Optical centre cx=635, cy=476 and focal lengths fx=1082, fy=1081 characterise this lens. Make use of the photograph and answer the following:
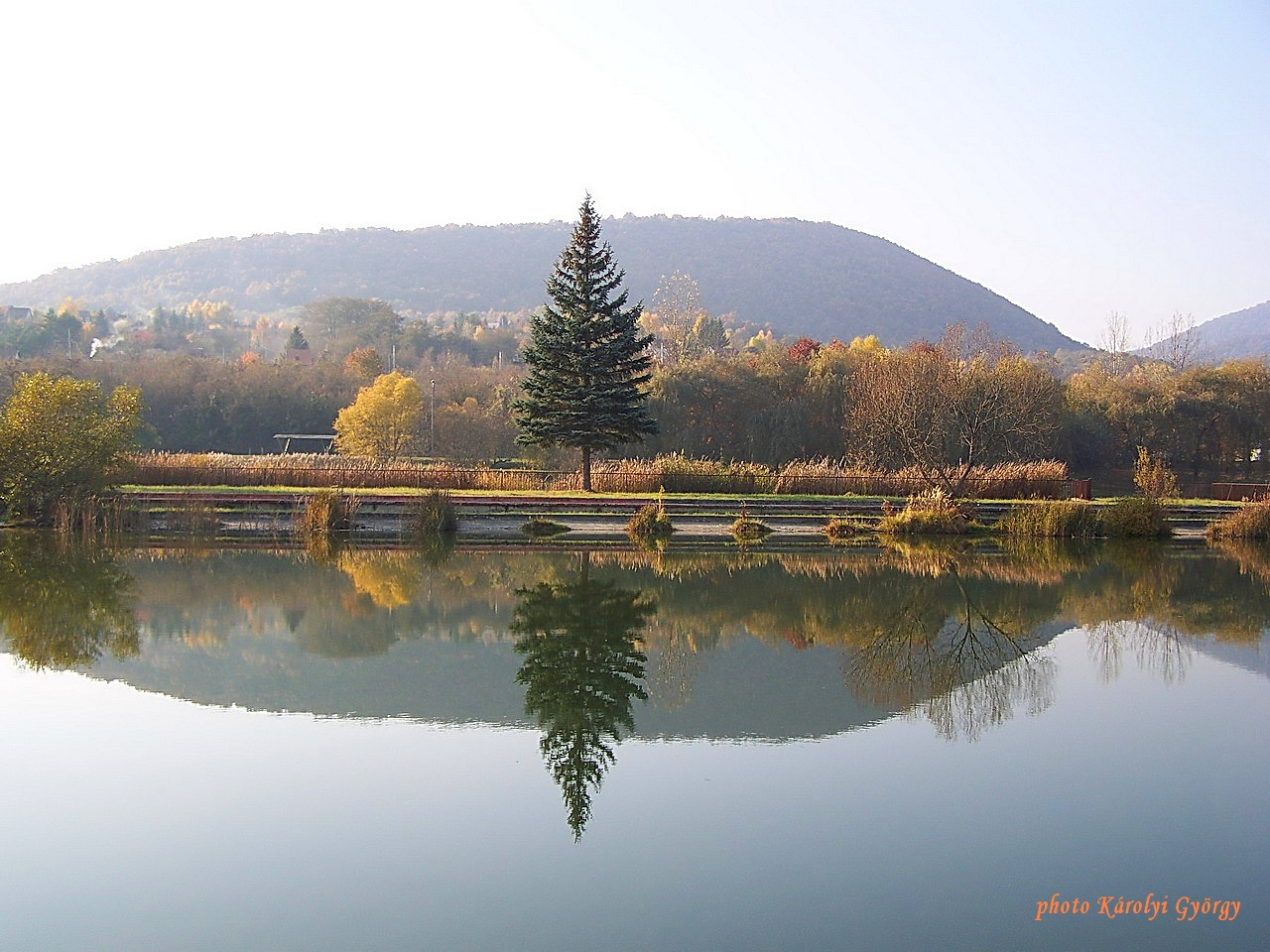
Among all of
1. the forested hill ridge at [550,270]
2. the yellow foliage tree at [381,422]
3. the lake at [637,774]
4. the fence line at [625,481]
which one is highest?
the forested hill ridge at [550,270]

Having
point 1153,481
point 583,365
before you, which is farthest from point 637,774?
point 1153,481

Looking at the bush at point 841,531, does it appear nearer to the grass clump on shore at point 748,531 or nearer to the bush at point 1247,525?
the grass clump on shore at point 748,531

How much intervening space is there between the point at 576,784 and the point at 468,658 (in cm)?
429

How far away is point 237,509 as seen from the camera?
2628 centimetres

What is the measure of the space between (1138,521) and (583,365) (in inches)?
623

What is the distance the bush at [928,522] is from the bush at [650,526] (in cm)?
552

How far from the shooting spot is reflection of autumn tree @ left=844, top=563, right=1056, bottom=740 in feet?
35.4

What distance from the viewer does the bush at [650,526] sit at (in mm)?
24969

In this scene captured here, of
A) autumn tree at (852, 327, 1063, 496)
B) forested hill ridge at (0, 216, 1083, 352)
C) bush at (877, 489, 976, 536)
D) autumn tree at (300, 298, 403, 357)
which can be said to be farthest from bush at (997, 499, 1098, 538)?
forested hill ridge at (0, 216, 1083, 352)

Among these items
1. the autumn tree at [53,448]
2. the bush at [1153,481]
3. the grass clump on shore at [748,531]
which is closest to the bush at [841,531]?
the grass clump on shore at [748,531]

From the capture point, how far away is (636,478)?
1212 inches

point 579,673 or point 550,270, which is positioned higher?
point 550,270

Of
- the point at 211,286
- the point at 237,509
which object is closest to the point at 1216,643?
the point at 237,509

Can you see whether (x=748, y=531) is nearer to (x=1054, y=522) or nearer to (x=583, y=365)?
(x=1054, y=522)
